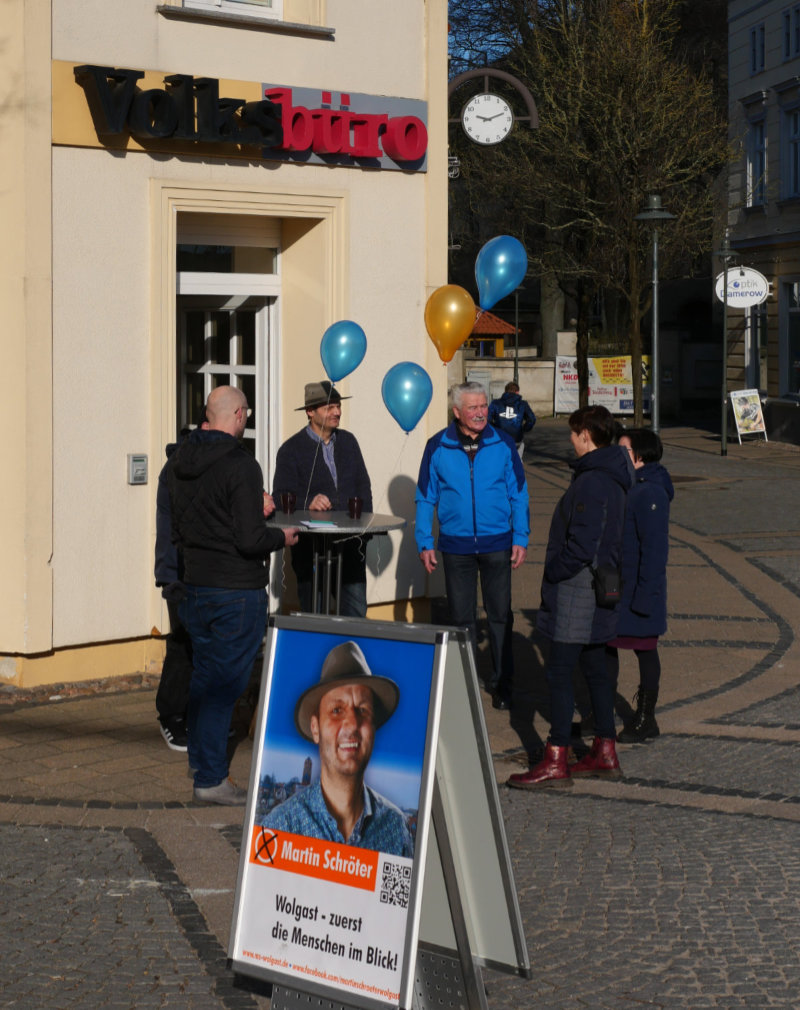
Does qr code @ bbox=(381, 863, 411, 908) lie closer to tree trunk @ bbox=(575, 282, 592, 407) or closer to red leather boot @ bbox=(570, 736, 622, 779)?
red leather boot @ bbox=(570, 736, 622, 779)

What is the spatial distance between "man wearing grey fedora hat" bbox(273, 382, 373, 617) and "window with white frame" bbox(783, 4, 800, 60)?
2540 centimetres

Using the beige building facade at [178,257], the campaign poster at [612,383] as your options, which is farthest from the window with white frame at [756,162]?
the beige building facade at [178,257]

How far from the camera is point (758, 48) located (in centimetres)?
3294

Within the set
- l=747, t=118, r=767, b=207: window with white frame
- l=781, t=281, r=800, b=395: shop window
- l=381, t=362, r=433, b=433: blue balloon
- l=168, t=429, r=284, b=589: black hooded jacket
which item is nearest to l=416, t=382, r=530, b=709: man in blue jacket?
l=381, t=362, r=433, b=433: blue balloon

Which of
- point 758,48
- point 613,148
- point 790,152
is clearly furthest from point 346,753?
point 758,48

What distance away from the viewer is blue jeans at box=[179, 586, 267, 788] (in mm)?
6348

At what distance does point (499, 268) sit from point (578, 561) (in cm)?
274

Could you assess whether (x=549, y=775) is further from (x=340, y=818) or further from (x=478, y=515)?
(x=340, y=818)

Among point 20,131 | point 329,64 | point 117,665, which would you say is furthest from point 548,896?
point 329,64

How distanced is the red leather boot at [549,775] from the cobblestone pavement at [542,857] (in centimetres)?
7

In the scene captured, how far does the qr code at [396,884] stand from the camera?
402 centimetres

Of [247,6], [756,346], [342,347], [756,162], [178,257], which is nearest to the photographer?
[342,347]

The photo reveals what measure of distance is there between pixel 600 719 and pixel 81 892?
273 centimetres

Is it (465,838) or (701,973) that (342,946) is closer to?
(465,838)
